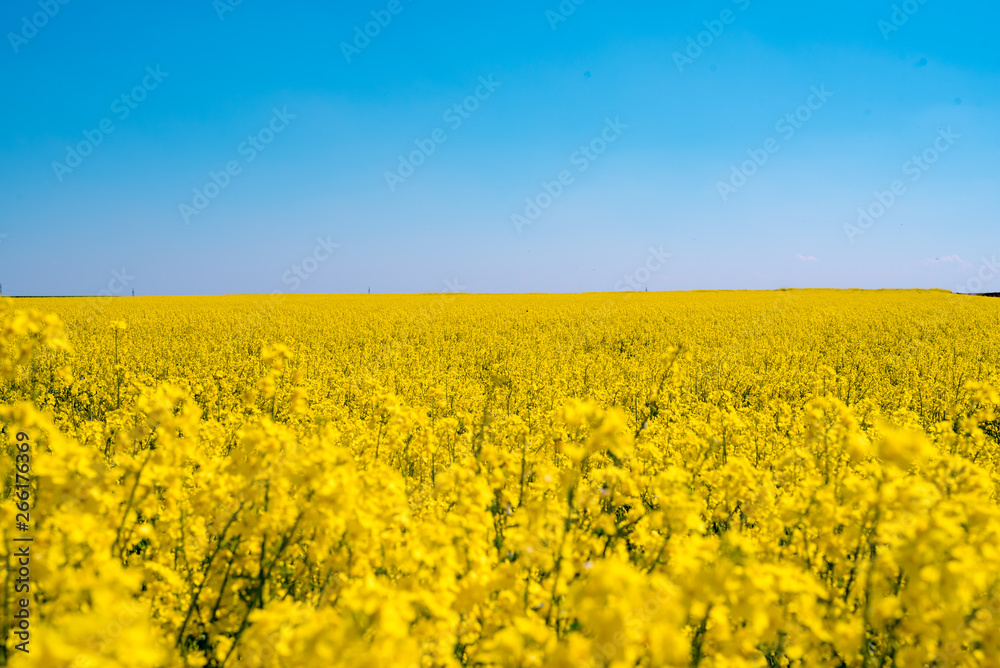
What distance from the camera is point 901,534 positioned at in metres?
2.73

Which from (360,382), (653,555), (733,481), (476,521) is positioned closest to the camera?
(476,521)

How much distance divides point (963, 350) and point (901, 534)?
14.6m

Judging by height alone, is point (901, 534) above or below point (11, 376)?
below

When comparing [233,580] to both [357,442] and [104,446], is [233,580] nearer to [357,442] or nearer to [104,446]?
[357,442]

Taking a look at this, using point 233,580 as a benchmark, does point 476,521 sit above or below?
above

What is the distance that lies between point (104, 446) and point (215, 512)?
3252mm

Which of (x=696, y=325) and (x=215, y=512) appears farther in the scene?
(x=696, y=325)

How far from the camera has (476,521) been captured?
2.63 meters

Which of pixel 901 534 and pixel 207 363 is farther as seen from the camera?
pixel 207 363

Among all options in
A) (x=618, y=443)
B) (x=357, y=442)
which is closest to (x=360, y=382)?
(x=357, y=442)

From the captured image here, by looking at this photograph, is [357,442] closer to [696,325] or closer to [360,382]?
[360,382]

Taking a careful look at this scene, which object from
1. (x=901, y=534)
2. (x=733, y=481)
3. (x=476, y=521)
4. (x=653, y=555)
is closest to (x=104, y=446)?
(x=476, y=521)

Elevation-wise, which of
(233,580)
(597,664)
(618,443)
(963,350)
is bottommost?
(233,580)

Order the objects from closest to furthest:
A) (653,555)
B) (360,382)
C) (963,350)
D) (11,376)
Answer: (653,555)
(11,376)
(360,382)
(963,350)
